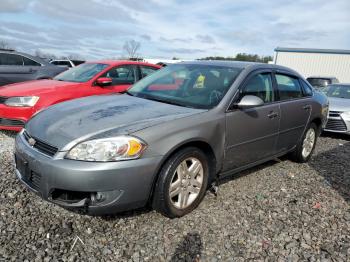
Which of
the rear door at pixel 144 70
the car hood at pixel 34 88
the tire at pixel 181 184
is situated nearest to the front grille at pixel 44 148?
the tire at pixel 181 184

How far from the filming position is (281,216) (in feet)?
11.7

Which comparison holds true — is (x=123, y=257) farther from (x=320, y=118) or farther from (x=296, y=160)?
(x=320, y=118)

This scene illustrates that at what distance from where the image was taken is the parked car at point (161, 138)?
2.79 metres

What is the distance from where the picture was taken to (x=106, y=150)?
2789mm

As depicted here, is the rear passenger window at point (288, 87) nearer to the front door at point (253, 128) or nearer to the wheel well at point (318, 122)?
the front door at point (253, 128)

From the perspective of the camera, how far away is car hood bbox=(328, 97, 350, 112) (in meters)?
8.13

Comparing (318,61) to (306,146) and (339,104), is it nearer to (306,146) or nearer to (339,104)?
(339,104)

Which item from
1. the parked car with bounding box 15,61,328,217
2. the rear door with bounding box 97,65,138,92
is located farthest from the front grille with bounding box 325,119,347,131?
the rear door with bounding box 97,65,138,92

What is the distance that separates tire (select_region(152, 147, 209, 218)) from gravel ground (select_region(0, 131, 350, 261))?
14cm

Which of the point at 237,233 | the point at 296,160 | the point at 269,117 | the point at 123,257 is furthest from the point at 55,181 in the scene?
the point at 296,160

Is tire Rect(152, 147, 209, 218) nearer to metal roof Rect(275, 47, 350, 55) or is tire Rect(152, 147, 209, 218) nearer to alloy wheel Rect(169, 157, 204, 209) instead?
alloy wheel Rect(169, 157, 204, 209)

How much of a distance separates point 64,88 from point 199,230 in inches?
154

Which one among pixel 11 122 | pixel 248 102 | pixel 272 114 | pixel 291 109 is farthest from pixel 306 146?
pixel 11 122

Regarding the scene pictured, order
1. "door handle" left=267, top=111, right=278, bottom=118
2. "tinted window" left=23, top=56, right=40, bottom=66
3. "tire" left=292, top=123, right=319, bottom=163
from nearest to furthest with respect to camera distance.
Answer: "door handle" left=267, top=111, right=278, bottom=118
"tire" left=292, top=123, right=319, bottom=163
"tinted window" left=23, top=56, right=40, bottom=66
